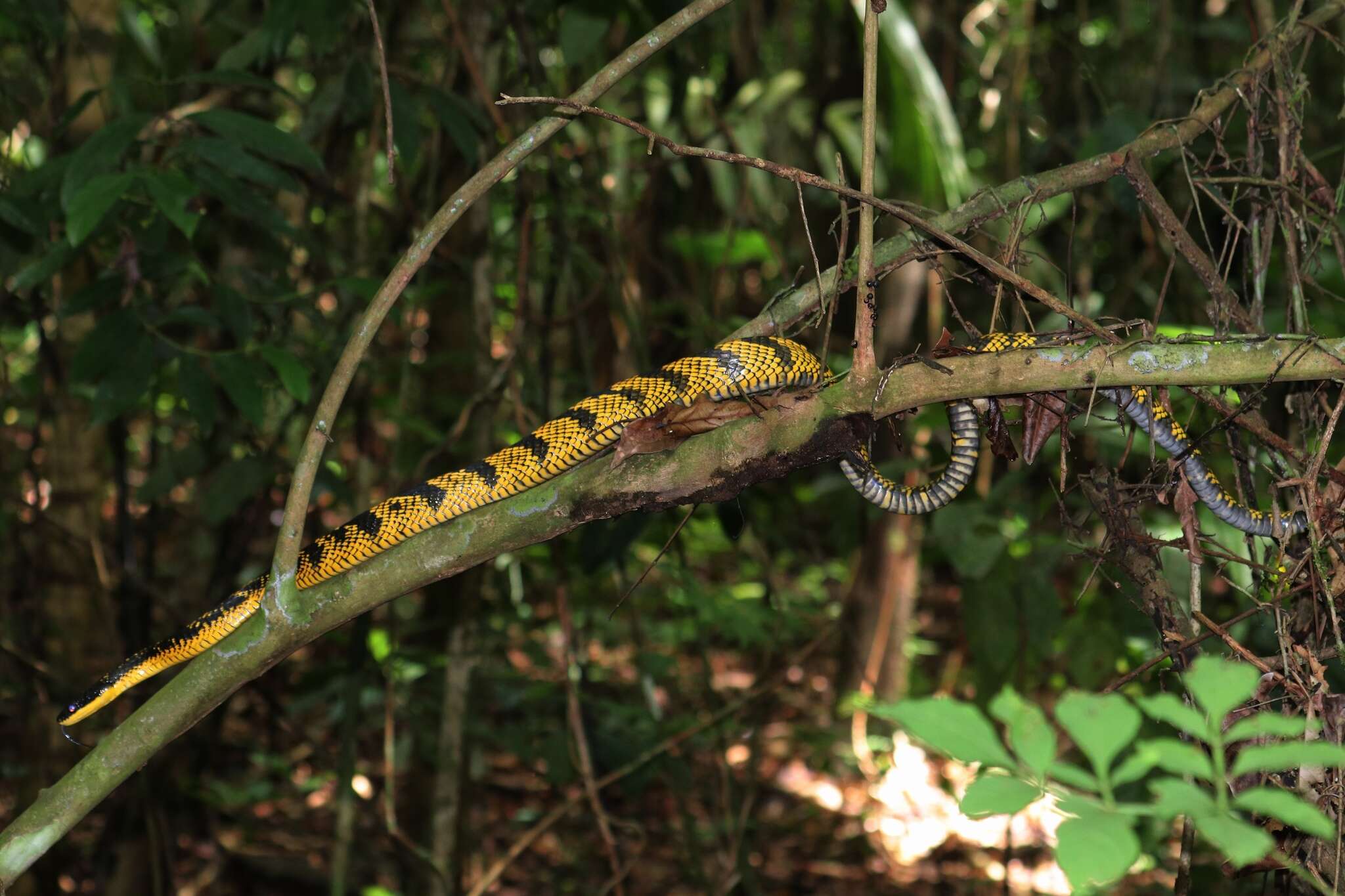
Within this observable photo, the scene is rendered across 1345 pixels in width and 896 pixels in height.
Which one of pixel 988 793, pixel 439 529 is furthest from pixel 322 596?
pixel 988 793

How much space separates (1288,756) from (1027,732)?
234mm

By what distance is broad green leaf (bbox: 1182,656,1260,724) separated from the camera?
40.5 inches

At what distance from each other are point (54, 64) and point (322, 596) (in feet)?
13.3

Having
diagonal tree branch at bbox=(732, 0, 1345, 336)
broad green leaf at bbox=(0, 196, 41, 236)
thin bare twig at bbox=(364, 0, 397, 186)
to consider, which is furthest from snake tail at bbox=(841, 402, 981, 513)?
broad green leaf at bbox=(0, 196, 41, 236)

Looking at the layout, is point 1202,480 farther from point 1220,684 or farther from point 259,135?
point 259,135

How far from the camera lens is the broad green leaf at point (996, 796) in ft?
3.44

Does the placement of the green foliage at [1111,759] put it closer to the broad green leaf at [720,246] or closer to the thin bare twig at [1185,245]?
the thin bare twig at [1185,245]

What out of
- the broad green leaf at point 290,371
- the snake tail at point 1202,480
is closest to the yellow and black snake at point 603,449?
the snake tail at point 1202,480

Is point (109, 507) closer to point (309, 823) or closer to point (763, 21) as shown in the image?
point (309, 823)

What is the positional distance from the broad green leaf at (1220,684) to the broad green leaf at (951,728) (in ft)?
0.64

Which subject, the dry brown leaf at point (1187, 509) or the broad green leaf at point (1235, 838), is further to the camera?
the dry brown leaf at point (1187, 509)

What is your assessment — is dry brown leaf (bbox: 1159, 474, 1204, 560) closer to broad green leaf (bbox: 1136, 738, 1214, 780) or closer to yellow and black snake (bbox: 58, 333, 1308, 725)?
yellow and black snake (bbox: 58, 333, 1308, 725)

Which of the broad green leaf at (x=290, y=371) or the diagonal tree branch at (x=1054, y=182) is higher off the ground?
the broad green leaf at (x=290, y=371)

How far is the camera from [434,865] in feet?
14.9
